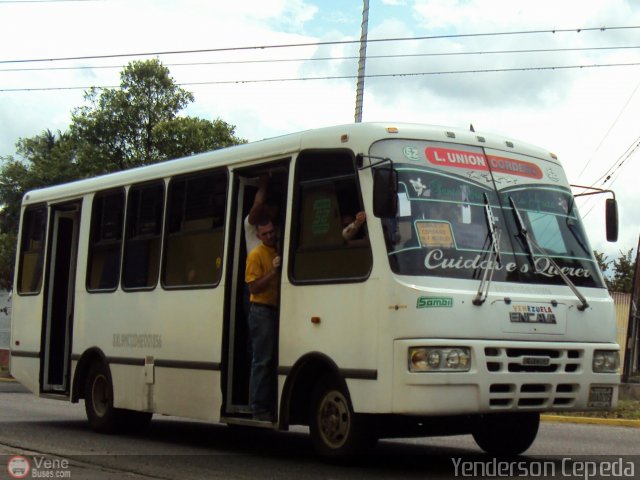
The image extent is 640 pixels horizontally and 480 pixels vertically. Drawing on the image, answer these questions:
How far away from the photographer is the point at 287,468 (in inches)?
363

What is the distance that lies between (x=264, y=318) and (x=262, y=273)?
40cm

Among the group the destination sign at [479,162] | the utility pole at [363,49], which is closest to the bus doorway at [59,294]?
the destination sign at [479,162]

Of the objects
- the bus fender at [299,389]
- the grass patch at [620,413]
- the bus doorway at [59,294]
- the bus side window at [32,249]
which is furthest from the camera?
the grass patch at [620,413]

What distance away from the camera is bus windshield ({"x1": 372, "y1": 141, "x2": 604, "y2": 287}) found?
8750mm

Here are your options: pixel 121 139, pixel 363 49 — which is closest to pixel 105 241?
pixel 363 49

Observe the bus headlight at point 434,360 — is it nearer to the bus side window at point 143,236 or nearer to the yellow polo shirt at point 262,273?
the yellow polo shirt at point 262,273

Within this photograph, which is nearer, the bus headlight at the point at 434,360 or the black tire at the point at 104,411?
the bus headlight at the point at 434,360

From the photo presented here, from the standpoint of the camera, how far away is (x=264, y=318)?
9.91 metres

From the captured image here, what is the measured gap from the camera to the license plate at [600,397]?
9148mm

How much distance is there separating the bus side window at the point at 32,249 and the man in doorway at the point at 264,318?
5.23 meters

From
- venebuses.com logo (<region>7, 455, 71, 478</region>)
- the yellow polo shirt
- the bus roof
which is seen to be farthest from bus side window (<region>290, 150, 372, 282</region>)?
venebuses.com logo (<region>7, 455, 71, 478</region>)

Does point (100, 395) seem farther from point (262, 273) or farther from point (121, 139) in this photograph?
point (121, 139)

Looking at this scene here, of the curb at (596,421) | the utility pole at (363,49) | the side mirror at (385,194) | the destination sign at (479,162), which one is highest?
the utility pole at (363,49)

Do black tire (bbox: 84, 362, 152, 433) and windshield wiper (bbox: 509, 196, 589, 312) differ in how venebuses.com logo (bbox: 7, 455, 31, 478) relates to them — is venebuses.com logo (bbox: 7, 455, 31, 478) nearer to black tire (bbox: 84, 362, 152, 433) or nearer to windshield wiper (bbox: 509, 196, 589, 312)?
A: black tire (bbox: 84, 362, 152, 433)
